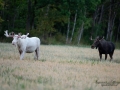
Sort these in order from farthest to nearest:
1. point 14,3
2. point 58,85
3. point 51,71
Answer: point 14,3, point 51,71, point 58,85

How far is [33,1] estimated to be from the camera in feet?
→ 132

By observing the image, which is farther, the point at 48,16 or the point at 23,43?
the point at 48,16

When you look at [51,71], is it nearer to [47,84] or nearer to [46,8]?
[47,84]

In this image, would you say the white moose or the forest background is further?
the forest background

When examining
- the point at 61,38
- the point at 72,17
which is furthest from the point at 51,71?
the point at 72,17

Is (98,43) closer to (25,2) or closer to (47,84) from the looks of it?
(47,84)

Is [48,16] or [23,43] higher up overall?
[48,16]

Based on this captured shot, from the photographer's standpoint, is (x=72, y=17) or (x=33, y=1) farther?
(x=72, y=17)

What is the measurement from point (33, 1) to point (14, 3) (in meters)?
2.46

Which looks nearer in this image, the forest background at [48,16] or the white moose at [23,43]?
the white moose at [23,43]

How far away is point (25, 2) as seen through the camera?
4134cm

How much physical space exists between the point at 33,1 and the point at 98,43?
21756mm

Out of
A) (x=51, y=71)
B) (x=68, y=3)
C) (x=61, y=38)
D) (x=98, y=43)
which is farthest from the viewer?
(x=61, y=38)

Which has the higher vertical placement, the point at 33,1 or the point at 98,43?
the point at 33,1
